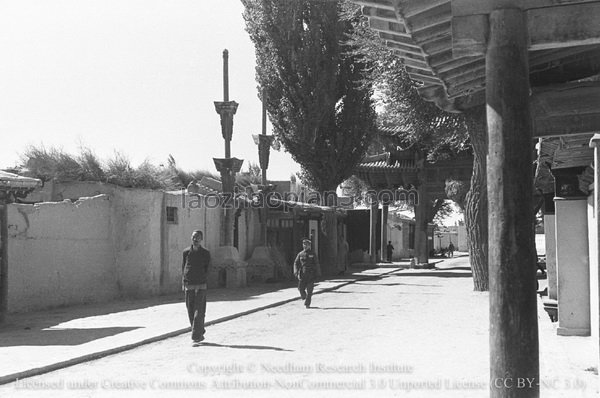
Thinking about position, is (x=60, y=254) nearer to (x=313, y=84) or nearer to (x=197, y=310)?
(x=197, y=310)

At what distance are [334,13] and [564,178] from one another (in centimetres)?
2028

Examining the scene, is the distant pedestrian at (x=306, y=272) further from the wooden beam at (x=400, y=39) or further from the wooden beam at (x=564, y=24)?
the wooden beam at (x=564, y=24)

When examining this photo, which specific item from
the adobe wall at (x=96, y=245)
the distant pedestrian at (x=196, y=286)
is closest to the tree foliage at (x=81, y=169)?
the adobe wall at (x=96, y=245)

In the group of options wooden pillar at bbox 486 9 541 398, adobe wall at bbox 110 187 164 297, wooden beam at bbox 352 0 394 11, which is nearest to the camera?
wooden pillar at bbox 486 9 541 398

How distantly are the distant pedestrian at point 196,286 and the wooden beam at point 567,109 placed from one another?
6188 millimetres

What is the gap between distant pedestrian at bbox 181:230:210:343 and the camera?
11.5 m

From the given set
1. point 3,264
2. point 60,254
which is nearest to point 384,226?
point 60,254

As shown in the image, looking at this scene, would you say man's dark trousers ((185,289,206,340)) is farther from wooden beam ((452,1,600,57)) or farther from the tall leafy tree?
the tall leafy tree

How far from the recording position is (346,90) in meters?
31.8

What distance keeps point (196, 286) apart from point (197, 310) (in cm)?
36

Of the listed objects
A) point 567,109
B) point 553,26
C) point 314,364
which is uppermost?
point 553,26

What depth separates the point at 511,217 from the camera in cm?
528

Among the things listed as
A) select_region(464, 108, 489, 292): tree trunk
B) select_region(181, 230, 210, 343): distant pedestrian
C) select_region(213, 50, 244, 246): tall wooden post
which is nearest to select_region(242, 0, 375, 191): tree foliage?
select_region(213, 50, 244, 246): tall wooden post

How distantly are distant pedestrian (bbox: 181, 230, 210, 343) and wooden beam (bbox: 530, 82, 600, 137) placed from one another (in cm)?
619
